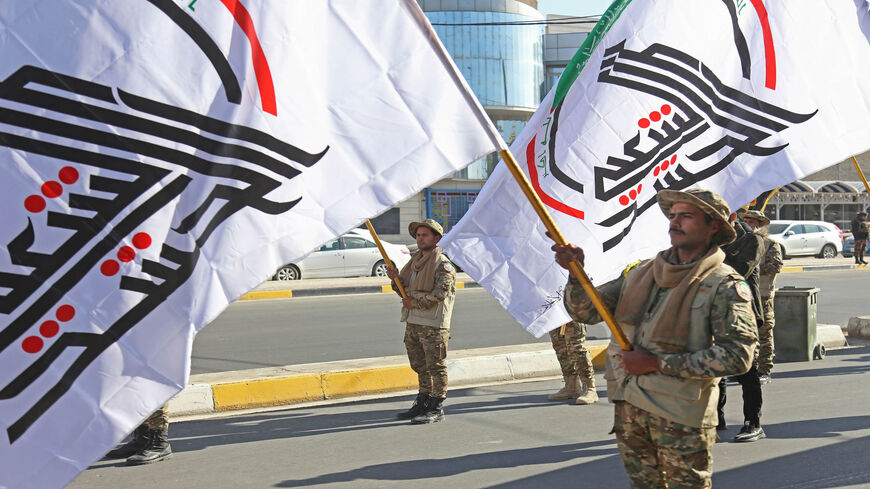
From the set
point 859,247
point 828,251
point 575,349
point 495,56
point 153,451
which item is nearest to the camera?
point 153,451

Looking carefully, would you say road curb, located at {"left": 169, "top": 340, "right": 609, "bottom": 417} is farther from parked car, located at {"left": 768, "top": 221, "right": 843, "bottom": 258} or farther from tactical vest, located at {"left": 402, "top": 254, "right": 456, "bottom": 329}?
parked car, located at {"left": 768, "top": 221, "right": 843, "bottom": 258}

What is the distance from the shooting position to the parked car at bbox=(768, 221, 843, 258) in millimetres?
33594

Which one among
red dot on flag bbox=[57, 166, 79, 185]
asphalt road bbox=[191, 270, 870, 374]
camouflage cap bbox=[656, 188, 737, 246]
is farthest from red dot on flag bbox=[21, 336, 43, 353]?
asphalt road bbox=[191, 270, 870, 374]

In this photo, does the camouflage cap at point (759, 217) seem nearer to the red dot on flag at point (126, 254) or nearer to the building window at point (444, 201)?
the red dot on flag at point (126, 254)

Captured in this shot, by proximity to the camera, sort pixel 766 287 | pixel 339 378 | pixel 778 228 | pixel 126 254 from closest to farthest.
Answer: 1. pixel 126 254
2. pixel 339 378
3. pixel 766 287
4. pixel 778 228

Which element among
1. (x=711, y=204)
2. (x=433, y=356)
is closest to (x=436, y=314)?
(x=433, y=356)

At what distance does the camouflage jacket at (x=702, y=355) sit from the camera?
3752 millimetres

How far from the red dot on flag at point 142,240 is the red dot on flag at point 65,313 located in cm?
32

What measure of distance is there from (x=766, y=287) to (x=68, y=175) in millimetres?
8174

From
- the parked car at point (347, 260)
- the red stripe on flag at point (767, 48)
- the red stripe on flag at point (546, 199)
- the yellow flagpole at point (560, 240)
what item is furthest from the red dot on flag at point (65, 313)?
the parked car at point (347, 260)

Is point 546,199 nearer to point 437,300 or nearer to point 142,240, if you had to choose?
point 437,300

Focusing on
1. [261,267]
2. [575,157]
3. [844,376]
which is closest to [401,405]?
[575,157]

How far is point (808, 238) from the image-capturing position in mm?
34000

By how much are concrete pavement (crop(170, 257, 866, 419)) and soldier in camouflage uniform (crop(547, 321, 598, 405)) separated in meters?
1.52
